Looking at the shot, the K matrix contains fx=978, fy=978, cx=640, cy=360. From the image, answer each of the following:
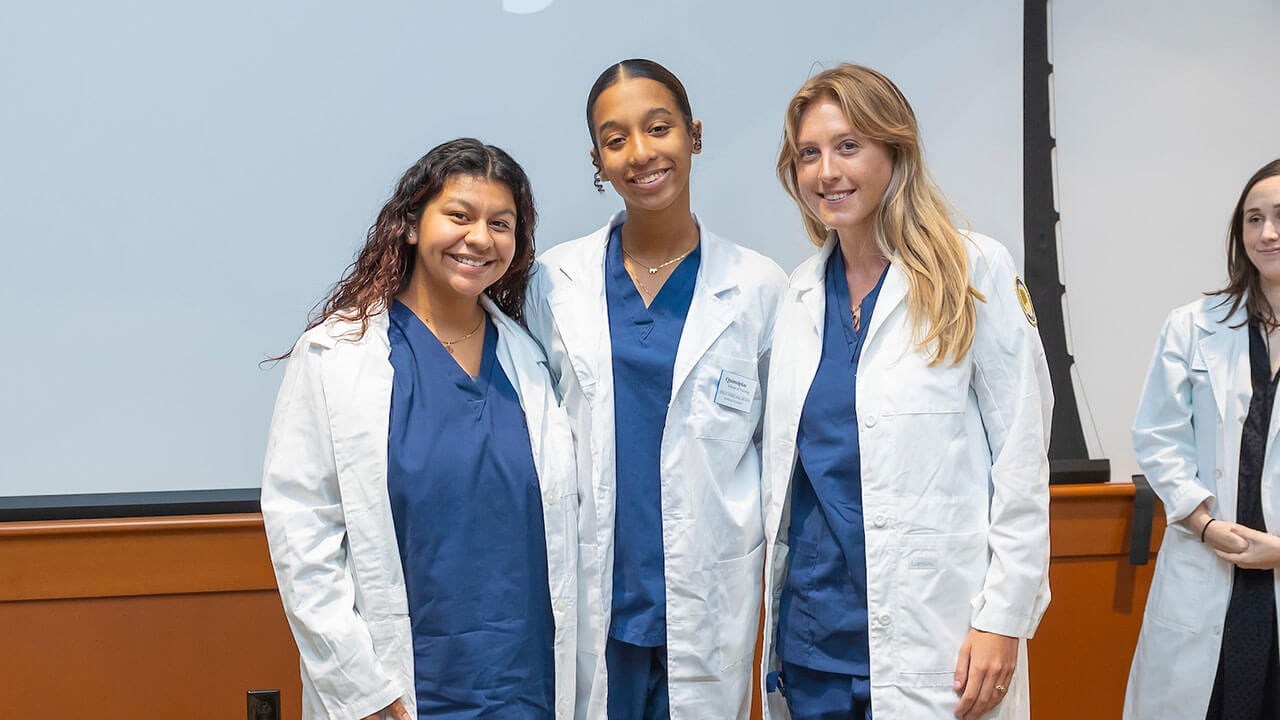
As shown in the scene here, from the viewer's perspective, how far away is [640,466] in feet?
5.26

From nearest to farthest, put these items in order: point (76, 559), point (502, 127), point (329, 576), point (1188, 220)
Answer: point (329, 576), point (76, 559), point (502, 127), point (1188, 220)

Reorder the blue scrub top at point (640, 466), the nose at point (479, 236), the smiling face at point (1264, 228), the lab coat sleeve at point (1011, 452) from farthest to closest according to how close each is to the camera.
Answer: the smiling face at point (1264, 228)
the blue scrub top at point (640, 466)
the nose at point (479, 236)
the lab coat sleeve at point (1011, 452)

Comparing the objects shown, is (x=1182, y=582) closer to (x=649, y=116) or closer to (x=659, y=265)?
(x=659, y=265)

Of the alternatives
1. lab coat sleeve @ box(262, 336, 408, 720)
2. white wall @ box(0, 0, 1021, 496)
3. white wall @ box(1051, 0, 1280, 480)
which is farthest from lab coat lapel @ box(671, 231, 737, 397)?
white wall @ box(1051, 0, 1280, 480)

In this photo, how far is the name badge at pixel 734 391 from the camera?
161 cm

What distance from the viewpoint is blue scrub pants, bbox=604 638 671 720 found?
5.31 ft

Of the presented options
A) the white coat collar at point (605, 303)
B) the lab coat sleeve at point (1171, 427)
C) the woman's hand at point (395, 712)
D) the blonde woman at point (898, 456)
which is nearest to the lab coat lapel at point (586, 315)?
the white coat collar at point (605, 303)

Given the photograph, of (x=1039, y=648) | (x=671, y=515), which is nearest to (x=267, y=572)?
(x=671, y=515)

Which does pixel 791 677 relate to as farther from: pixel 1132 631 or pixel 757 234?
pixel 1132 631

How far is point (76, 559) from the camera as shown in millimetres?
2100

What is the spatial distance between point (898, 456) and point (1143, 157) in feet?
5.81

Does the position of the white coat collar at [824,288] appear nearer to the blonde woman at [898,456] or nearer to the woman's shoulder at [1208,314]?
the blonde woman at [898,456]

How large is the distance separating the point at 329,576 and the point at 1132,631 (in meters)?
2.13

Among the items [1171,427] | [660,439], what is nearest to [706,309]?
[660,439]
